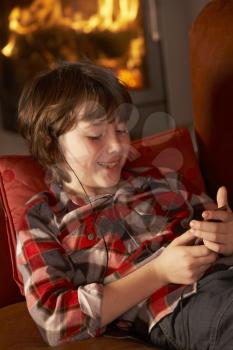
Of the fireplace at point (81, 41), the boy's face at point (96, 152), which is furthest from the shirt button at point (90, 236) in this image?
the fireplace at point (81, 41)

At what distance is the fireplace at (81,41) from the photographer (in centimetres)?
301

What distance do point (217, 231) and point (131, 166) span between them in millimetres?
367

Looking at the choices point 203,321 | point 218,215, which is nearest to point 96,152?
point 218,215

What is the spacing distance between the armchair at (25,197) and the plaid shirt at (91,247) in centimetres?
5

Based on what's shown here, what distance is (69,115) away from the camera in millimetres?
1121

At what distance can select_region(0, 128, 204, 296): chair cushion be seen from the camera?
1.19m

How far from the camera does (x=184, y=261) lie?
97cm

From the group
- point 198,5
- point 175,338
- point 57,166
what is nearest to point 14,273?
point 57,166

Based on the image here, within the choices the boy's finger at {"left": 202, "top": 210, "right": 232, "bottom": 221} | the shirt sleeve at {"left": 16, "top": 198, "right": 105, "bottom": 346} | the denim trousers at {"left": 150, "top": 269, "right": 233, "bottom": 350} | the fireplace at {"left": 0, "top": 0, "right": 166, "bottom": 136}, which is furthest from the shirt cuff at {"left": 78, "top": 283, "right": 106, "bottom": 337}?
the fireplace at {"left": 0, "top": 0, "right": 166, "bottom": 136}

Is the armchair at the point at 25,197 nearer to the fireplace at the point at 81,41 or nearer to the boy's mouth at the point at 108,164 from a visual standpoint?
the boy's mouth at the point at 108,164

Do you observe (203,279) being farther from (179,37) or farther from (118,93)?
(179,37)

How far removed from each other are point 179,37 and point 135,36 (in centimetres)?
34

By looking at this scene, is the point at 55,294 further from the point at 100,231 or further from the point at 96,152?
the point at 96,152

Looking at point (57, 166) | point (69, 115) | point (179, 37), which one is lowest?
point (179, 37)
